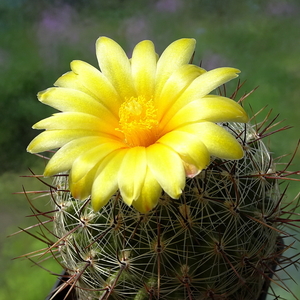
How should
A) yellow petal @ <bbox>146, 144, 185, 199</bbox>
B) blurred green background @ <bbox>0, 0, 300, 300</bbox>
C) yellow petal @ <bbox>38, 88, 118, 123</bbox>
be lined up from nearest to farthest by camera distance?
yellow petal @ <bbox>146, 144, 185, 199</bbox> < yellow petal @ <bbox>38, 88, 118, 123</bbox> < blurred green background @ <bbox>0, 0, 300, 300</bbox>

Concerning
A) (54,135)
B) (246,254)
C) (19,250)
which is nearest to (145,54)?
(54,135)

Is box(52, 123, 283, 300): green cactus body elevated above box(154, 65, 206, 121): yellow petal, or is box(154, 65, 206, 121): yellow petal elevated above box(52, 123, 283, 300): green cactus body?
box(154, 65, 206, 121): yellow petal

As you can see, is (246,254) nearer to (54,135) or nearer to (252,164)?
(252,164)

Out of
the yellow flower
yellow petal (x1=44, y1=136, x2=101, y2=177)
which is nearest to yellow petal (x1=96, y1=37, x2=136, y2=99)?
the yellow flower

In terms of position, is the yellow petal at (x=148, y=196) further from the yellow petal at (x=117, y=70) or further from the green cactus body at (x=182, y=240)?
the yellow petal at (x=117, y=70)

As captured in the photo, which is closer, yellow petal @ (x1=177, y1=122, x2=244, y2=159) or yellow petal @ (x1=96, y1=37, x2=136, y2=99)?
yellow petal @ (x1=177, y1=122, x2=244, y2=159)

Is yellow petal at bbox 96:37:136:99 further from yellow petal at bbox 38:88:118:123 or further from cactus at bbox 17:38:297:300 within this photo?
cactus at bbox 17:38:297:300

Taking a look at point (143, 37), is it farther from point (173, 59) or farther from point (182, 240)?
point (182, 240)
